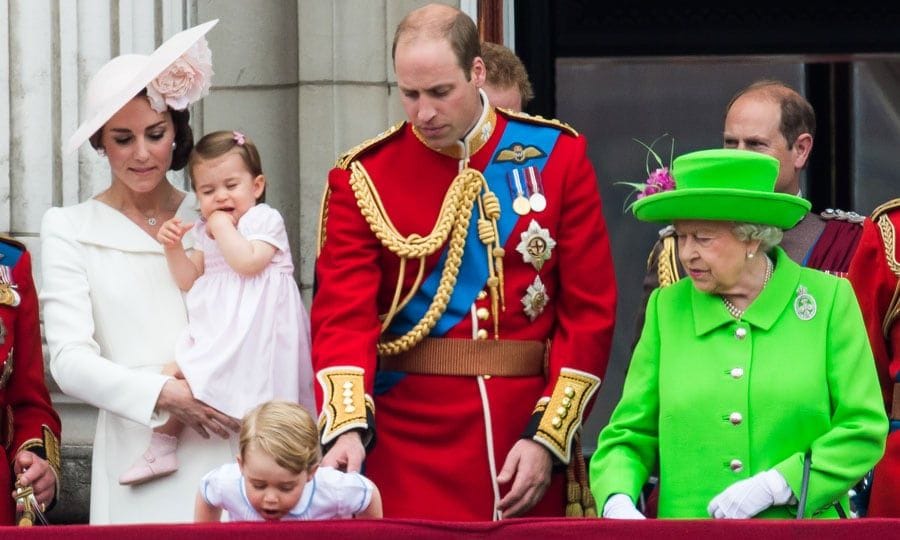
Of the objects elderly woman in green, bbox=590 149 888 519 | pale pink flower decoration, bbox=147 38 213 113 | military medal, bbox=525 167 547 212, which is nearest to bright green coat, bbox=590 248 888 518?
elderly woman in green, bbox=590 149 888 519

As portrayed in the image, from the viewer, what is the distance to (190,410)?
5.72 meters

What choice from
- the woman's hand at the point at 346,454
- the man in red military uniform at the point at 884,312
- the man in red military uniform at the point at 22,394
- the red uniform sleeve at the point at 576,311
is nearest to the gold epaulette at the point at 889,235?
the man in red military uniform at the point at 884,312

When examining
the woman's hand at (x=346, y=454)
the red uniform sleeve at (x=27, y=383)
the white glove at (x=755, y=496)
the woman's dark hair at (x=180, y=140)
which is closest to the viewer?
the white glove at (x=755, y=496)

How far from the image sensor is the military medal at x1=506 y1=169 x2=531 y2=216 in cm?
570

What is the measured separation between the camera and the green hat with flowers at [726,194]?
5.12 m

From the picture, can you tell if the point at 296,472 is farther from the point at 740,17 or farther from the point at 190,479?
the point at 740,17

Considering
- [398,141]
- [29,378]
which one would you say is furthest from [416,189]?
[29,378]

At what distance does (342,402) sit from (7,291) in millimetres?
888

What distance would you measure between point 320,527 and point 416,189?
4.45 ft

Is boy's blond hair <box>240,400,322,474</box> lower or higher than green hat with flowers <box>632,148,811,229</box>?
Result: lower

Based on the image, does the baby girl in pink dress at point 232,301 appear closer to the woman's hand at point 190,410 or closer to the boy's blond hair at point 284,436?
the woman's hand at point 190,410

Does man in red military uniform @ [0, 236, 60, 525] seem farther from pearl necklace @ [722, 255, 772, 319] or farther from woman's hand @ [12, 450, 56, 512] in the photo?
pearl necklace @ [722, 255, 772, 319]

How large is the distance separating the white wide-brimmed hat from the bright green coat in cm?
137

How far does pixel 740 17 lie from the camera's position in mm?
8000
